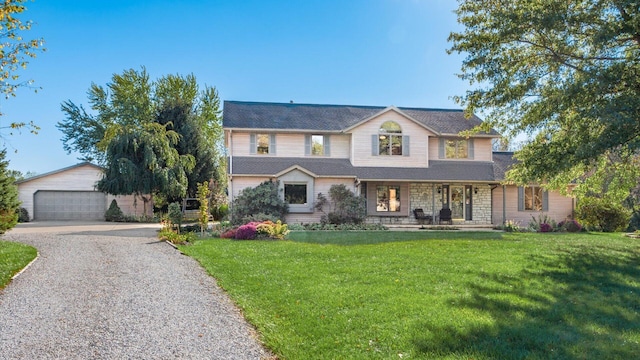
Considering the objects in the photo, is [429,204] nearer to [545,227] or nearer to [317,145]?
[545,227]

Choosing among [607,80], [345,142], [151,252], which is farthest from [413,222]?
[151,252]

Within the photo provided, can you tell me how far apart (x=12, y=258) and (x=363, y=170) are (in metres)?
16.7

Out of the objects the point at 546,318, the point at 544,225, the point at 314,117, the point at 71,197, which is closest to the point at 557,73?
the point at 546,318

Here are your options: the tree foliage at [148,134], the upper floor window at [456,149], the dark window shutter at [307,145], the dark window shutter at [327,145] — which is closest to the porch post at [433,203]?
the upper floor window at [456,149]

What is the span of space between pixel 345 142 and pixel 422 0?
34.5 feet

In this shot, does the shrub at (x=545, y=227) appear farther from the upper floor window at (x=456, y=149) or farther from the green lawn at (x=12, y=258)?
the green lawn at (x=12, y=258)

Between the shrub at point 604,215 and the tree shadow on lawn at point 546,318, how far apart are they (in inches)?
558

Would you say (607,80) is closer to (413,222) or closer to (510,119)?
(510,119)

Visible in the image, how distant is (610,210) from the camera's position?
2198cm

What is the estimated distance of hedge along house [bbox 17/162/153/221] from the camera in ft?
91.4

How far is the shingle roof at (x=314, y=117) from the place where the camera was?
24438 mm

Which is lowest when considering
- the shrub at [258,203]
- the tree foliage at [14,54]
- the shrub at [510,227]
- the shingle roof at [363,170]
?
the shrub at [510,227]

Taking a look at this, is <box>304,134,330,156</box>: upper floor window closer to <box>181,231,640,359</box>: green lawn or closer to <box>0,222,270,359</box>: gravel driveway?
<box>181,231,640,359</box>: green lawn

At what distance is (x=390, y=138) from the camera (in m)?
24.5
